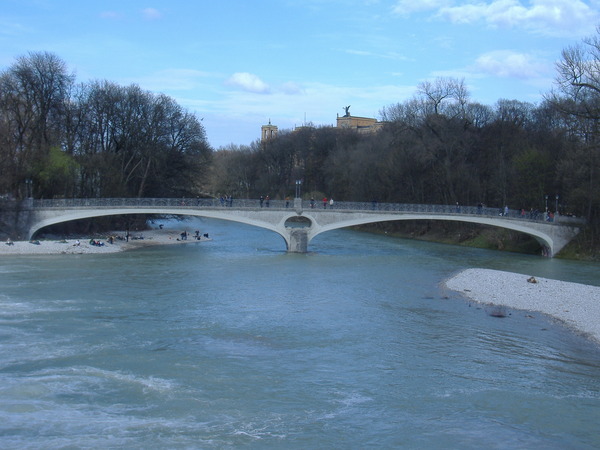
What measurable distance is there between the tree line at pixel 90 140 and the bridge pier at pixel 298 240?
671 inches

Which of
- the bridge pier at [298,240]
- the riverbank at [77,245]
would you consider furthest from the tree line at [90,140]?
the bridge pier at [298,240]

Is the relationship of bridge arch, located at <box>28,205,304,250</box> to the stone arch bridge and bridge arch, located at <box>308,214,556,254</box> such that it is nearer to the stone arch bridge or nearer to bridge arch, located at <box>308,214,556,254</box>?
the stone arch bridge

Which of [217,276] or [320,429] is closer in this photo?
[320,429]

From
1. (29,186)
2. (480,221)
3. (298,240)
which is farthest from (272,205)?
(29,186)

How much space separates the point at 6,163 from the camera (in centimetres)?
4350

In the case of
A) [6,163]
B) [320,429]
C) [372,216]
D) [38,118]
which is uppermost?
[38,118]

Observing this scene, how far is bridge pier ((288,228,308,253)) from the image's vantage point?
4391 centimetres

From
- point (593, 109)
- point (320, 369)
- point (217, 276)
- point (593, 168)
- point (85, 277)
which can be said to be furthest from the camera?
point (593, 168)

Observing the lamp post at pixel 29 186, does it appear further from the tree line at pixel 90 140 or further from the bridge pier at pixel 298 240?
the bridge pier at pixel 298 240

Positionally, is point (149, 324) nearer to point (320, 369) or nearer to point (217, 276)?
point (320, 369)

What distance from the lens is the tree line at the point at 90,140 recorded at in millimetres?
45625

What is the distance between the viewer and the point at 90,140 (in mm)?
55812

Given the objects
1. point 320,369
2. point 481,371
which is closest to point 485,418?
point 481,371

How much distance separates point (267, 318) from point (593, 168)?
30.2m
